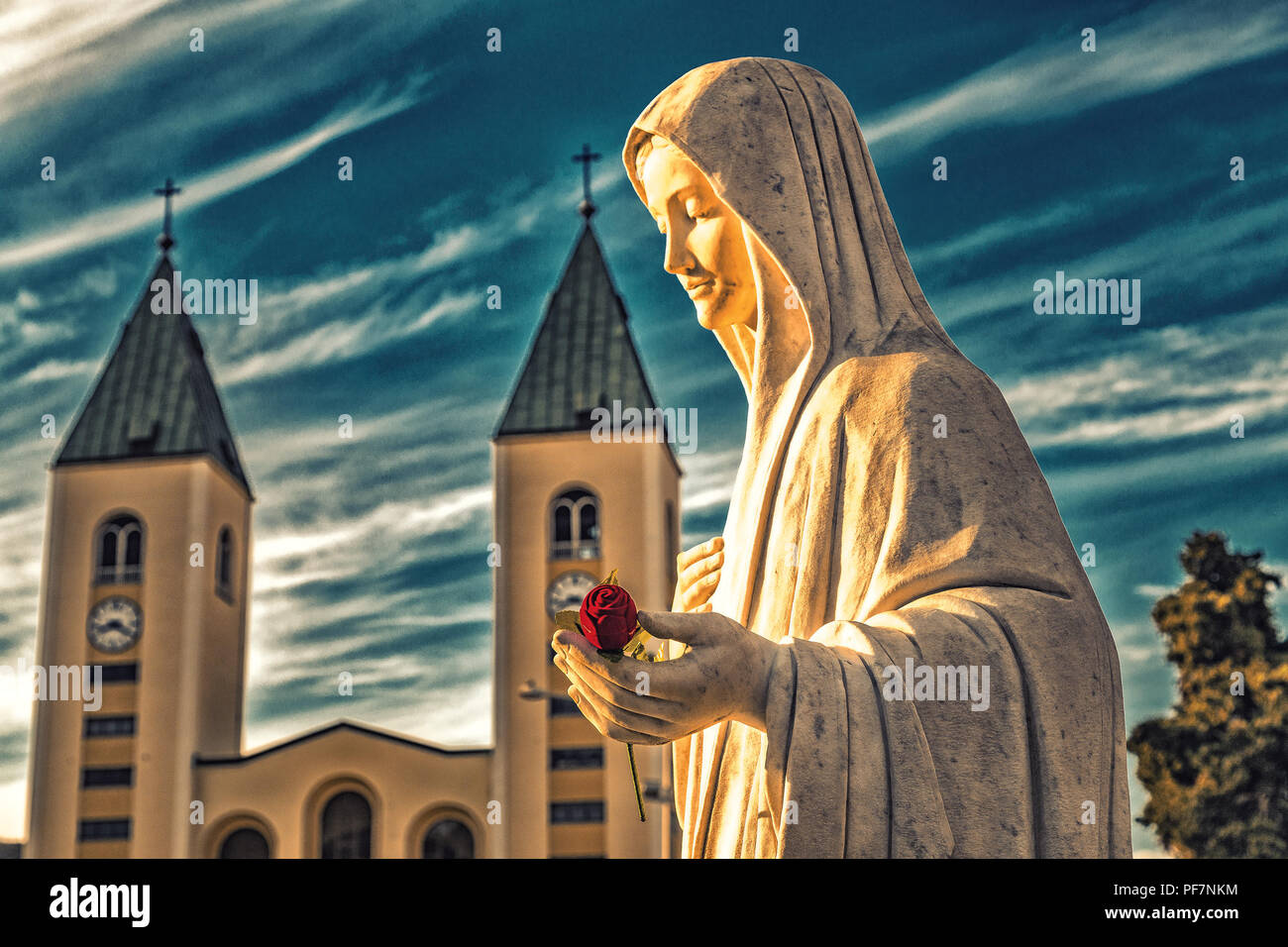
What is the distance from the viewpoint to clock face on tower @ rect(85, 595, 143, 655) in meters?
48.5

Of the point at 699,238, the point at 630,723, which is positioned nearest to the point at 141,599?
the point at 699,238

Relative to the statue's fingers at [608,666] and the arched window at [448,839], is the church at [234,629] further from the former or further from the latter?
the statue's fingers at [608,666]

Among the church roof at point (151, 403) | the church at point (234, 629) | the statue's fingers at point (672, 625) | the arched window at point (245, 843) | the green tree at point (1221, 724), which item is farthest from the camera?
the church roof at point (151, 403)

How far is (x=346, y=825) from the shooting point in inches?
1881

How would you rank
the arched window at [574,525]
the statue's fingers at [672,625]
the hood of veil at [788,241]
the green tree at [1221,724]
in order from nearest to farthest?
1. the statue's fingers at [672,625]
2. the hood of veil at [788,241]
3. the green tree at [1221,724]
4. the arched window at [574,525]

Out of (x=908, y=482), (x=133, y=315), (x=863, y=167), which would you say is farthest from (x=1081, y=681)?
(x=133, y=315)

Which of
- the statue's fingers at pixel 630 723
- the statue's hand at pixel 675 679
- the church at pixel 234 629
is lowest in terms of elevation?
the statue's fingers at pixel 630 723

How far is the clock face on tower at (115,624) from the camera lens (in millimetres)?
48475

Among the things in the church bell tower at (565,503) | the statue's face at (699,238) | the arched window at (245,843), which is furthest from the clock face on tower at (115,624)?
the statue's face at (699,238)

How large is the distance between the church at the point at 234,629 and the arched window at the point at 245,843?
0.08 m

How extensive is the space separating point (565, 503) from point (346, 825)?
36.9 ft

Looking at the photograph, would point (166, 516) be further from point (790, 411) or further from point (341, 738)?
point (790, 411)

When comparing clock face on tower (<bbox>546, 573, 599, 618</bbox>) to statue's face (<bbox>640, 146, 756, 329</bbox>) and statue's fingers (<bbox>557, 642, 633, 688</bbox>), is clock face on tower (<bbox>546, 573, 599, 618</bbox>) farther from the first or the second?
statue's fingers (<bbox>557, 642, 633, 688</bbox>)
